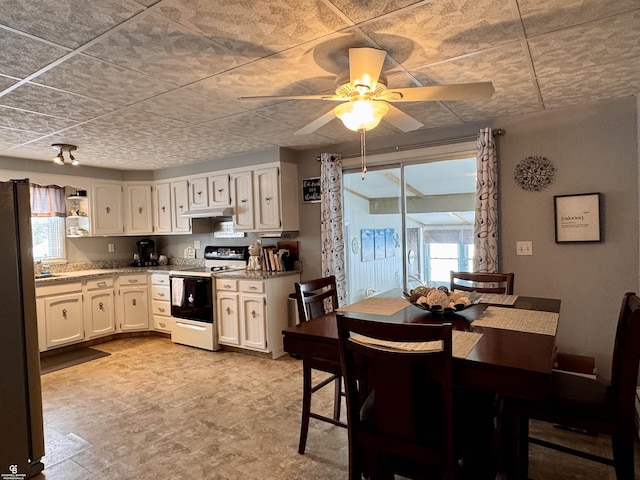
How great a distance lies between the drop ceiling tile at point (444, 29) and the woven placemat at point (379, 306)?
142 cm

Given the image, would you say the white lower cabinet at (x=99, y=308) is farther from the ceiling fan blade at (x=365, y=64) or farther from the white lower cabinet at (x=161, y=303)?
the ceiling fan blade at (x=365, y=64)

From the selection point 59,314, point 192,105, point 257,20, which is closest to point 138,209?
point 59,314

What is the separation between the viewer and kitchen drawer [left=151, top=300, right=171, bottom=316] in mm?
4831

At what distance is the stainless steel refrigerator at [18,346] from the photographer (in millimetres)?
2113

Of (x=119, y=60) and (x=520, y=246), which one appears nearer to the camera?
(x=119, y=60)

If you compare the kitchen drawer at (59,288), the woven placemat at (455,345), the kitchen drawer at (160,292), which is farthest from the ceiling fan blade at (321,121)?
the kitchen drawer at (59,288)

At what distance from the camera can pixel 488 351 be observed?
1515mm

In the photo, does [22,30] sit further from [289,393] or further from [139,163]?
[139,163]

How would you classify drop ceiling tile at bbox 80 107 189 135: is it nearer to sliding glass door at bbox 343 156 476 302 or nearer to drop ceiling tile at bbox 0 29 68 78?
drop ceiling tile at bbox 0 29 68 78

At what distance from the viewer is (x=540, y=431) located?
2.50m

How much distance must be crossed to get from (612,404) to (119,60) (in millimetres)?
2836

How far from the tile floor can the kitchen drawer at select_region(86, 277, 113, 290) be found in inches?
41.5

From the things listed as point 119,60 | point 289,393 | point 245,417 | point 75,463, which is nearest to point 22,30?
point 119,60

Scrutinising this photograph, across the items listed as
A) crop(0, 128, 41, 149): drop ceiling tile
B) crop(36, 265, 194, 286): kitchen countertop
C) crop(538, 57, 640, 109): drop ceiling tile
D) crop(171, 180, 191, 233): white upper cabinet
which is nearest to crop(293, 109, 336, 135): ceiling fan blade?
crop(538, 57, 640, 109): drop ceiling tile
